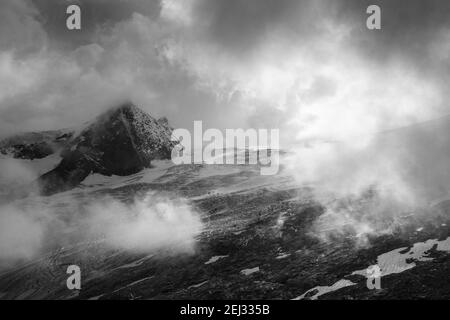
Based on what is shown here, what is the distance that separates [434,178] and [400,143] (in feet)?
198

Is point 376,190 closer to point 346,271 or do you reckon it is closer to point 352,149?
point 346,271

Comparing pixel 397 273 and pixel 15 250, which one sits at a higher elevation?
pixel 397 273

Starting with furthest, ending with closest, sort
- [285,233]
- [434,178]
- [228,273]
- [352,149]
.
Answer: [352,149]
[434,178]
[285,233]
[228,273]

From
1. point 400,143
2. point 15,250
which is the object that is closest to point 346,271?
point 15,250

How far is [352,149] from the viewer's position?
19875 cm

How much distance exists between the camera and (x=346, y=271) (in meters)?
65.4

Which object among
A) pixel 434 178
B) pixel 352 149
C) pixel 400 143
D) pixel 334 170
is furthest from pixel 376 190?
pixel 352 149

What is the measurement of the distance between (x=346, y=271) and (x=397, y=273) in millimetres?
7157
